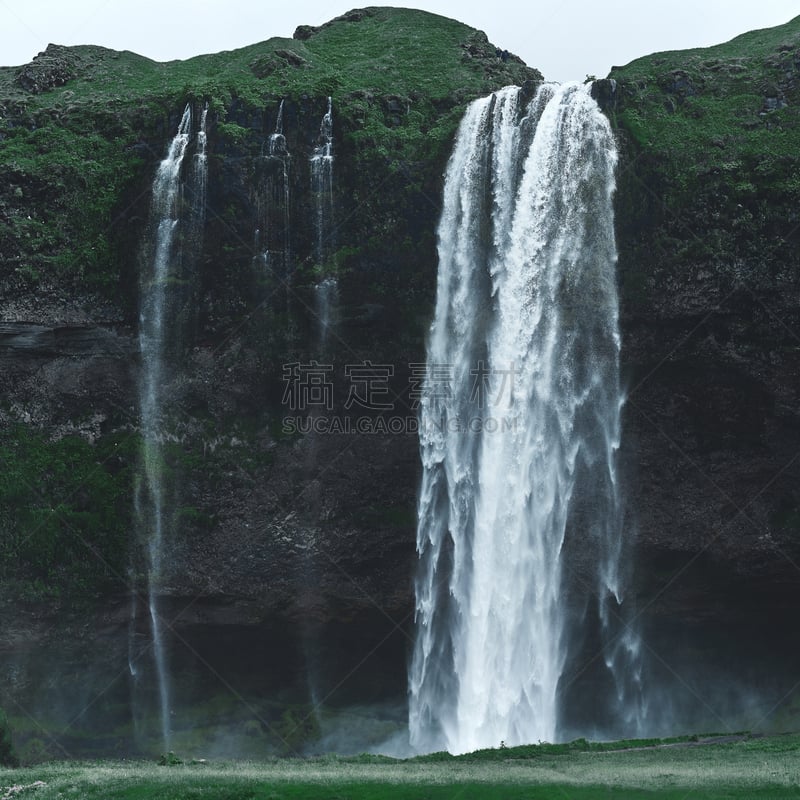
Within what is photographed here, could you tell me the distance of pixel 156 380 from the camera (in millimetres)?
45531

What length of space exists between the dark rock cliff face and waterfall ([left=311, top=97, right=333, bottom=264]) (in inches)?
10.7

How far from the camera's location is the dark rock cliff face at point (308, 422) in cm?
4278

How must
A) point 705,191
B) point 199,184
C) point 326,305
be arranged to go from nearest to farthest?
point 705,191 → point 326,305 → point 199,184

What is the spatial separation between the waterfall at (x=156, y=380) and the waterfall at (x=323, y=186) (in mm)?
6043

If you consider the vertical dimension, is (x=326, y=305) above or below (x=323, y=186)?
below

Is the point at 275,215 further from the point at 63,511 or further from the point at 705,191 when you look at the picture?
the point at 705,191

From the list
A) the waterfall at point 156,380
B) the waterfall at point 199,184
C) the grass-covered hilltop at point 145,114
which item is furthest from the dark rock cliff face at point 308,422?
the waterfall at point 156,380

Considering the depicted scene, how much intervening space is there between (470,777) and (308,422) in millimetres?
20282

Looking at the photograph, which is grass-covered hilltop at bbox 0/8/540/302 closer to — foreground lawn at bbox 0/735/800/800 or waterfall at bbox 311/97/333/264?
waterfall at bbox 311/97/333/264

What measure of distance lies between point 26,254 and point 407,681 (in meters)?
24.6

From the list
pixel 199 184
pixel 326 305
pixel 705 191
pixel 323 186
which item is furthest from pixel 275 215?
pixel 705 191

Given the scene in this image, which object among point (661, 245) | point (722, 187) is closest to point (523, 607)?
point (661, 245)

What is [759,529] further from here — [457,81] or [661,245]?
[457,81]

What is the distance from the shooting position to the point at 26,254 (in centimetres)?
4638
